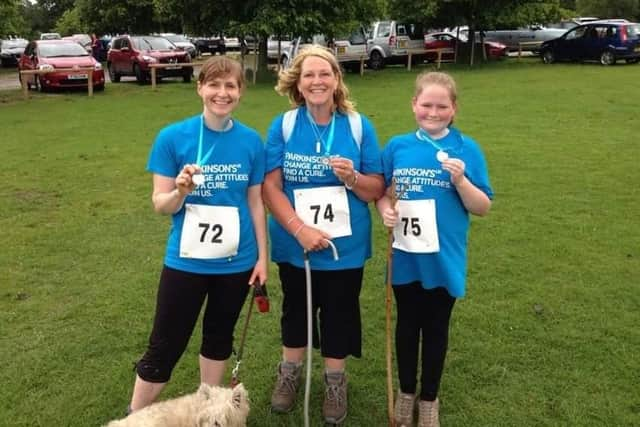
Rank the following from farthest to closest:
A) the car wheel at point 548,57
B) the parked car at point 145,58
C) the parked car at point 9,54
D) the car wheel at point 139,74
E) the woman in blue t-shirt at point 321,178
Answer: the parked car at point 9,54, the car wheel at point 548,57, the car wheel at point 139,74, the parked car at point 145,58, the woman in blue t-shirt at point 321,178

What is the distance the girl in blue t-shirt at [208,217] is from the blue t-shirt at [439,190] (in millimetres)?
711

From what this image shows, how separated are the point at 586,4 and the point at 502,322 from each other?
57935 millimetres

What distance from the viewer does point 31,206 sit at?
8.01 m

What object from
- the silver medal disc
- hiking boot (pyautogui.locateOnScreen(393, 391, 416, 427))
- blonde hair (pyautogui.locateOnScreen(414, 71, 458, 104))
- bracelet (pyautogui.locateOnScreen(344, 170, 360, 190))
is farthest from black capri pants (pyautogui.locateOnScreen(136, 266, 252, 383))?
blonde hair (pyautogui.locateOnScreen(414, 71, 458, 104))

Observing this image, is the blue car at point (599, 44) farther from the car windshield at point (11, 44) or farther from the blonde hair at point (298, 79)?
the car windshield at point (11, 44)

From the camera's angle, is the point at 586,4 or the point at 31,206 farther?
the point at 586,4

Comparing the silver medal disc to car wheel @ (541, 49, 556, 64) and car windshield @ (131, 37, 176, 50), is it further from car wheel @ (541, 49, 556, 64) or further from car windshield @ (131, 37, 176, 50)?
car wheel @ (541, 49, 556, 64)

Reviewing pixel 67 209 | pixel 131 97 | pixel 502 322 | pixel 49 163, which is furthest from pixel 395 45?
pixel 502 322

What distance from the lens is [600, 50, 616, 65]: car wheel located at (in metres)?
26.3

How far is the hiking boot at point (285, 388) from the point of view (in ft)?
12.6

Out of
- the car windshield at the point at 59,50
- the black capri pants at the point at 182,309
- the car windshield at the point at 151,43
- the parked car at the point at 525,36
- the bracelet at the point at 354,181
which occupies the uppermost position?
the parked car at the point at 525,36

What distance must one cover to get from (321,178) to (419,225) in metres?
0.55

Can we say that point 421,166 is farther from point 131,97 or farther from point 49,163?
point 131,97

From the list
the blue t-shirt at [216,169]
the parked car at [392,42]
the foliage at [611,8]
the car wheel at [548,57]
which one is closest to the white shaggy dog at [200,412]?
the blue t-shirt at [216,169]
